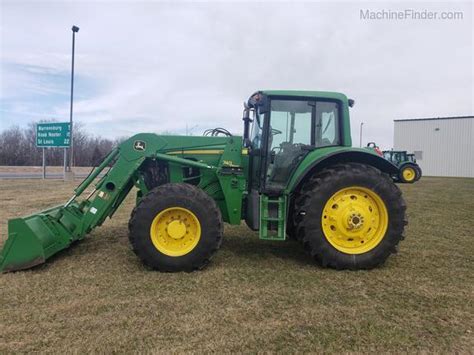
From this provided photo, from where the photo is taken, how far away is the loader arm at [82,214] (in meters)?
4.45

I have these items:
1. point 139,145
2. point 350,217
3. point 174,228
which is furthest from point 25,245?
point 350,217

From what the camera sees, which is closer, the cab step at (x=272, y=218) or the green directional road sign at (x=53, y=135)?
the cab step at (x=272, y=218)

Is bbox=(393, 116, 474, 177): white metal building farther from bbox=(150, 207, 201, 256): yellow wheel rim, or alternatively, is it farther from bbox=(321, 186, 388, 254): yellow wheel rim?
bbox=(150, 207, 201, 256): yellow wheel rim

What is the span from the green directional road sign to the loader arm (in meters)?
16.6

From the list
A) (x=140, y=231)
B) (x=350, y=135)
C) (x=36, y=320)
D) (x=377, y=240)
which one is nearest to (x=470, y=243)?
(x=377, y=240)

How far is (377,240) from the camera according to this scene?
488cm

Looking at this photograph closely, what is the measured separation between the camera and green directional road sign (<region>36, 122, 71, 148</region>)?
67.0 ft

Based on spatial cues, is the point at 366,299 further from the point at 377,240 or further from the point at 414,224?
the point at 414,224

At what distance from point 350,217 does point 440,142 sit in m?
36.8

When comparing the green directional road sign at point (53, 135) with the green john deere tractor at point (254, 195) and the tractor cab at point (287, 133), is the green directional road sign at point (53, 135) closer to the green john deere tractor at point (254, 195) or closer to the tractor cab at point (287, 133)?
the green john deere tractor at point (254, 195)

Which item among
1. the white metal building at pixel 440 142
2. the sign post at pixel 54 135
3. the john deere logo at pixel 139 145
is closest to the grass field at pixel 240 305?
the john deere logo at pixel 139 145

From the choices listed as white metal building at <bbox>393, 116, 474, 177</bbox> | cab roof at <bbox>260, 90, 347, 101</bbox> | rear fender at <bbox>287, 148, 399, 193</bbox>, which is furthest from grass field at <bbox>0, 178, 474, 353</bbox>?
white metal building at <bbox>393, 116, 474, 177</bbox>

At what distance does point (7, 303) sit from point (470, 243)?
647 centimetres

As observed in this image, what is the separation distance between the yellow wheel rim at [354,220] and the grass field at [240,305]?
16.0 inches
